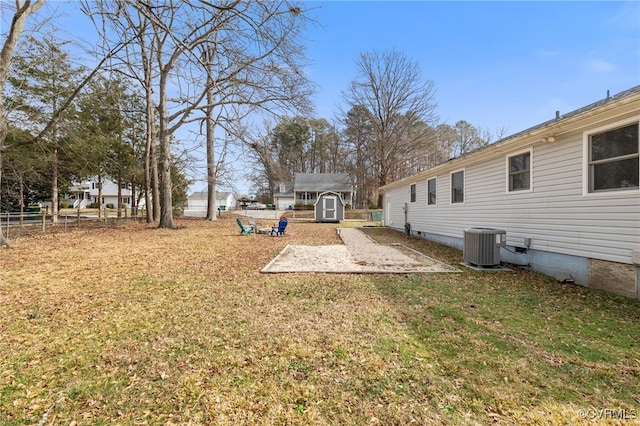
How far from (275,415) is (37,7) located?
1202 cm

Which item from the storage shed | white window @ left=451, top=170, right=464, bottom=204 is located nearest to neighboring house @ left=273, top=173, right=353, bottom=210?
the storage shed

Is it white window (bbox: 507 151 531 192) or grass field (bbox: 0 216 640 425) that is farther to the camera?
white window (bbox: 507 151 531 192)

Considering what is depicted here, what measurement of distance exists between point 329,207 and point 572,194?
1894 cm

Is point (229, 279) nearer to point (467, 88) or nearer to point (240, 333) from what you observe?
point (240, 333)

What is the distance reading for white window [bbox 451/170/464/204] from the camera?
994cm

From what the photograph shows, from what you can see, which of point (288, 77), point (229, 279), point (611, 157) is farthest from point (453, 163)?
point (229, 279)

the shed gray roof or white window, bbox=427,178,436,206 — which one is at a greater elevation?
the shed gray roof

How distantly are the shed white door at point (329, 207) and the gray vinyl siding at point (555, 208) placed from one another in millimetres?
14509

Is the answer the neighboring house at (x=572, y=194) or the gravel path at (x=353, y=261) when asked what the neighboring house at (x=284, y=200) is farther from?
the neighboring house at (x=572, y=194)

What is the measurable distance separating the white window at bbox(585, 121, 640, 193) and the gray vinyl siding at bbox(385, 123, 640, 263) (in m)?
0.14

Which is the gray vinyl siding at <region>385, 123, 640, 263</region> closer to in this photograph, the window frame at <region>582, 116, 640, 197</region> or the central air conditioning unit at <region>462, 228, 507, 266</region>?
the window frame at <region>582, 116, 640, 197</region>

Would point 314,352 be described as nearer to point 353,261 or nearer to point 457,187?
point 353,261

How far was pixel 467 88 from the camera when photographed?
16.0 metres

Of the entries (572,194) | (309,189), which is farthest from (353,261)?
(309,189)
